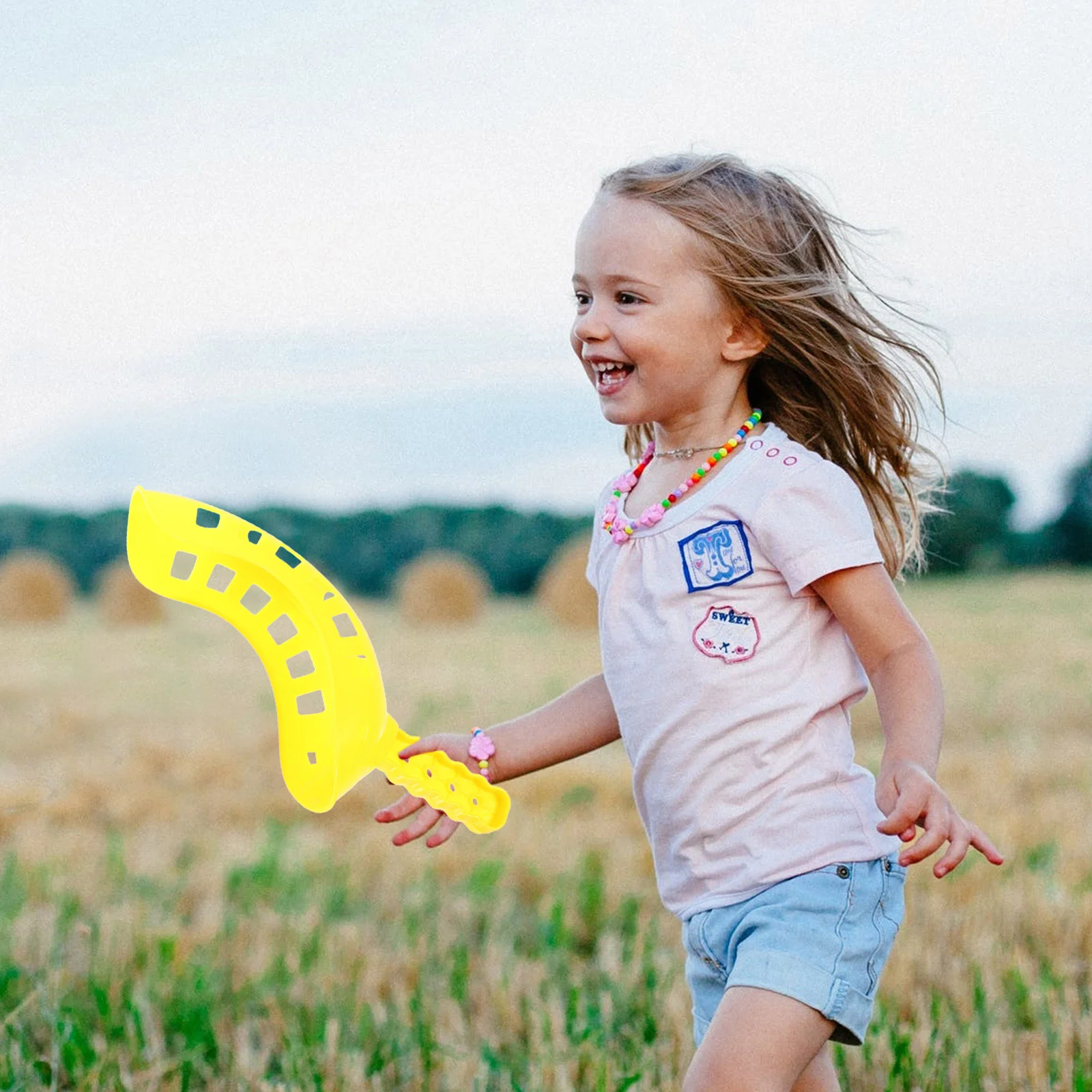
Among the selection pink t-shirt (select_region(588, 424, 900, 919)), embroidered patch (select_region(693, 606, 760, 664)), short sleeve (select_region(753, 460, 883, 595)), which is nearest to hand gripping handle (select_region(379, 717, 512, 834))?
pink t-shirt (select_region(588, 424, 900, 919))

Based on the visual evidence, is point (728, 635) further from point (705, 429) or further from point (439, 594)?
point (439, 594)

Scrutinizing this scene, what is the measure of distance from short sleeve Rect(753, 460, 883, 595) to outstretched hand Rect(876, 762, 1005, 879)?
29 cm

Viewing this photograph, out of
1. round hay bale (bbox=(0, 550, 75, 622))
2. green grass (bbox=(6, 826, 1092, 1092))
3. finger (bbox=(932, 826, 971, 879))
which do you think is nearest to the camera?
finger (bbox=(932, 826, 971, 879))

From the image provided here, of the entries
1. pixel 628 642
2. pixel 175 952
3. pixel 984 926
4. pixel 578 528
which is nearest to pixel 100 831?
pixel 175 952

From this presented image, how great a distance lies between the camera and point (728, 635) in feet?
6.52

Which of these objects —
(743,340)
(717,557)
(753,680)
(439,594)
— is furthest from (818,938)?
(439,594)

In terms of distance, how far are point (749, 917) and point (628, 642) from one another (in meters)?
0.43

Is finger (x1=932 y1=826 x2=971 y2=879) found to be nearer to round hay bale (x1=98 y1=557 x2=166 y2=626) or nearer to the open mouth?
the open mouth

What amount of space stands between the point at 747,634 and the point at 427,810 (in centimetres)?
58

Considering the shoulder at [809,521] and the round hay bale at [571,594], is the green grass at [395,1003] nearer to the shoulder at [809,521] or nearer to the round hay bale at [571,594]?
the shoulder at [809,521]

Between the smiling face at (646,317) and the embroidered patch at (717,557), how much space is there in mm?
228

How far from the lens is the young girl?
6.20ft

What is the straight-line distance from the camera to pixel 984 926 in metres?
3.41

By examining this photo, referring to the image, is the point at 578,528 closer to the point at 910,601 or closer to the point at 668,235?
the point at 910,601
